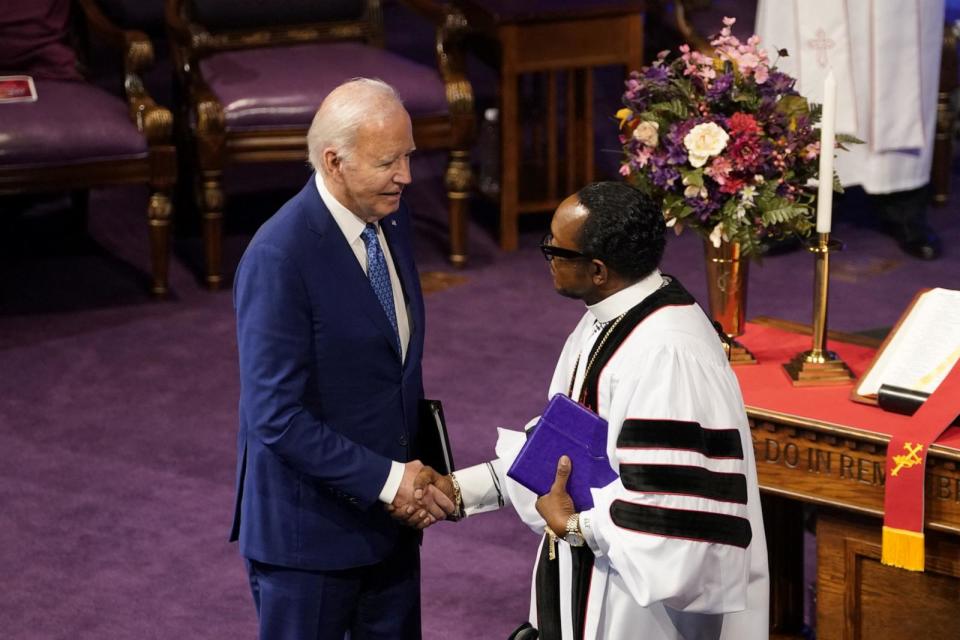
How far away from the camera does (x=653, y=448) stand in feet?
8.65

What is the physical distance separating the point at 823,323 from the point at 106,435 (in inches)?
103

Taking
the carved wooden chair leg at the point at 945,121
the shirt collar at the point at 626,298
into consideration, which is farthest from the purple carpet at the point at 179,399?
the shirt collar at the point at 626,298

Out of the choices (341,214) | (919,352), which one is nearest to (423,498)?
(341,214)

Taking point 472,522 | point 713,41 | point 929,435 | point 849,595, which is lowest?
point 472,522

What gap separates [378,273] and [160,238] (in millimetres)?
3354

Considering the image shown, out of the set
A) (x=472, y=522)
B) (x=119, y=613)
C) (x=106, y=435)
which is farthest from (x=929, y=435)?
(x=106, y=435)

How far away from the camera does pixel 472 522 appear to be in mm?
4688

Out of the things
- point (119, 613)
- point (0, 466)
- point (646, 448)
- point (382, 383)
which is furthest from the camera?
point (0, 466)

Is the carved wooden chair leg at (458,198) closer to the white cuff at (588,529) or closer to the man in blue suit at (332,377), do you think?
the man in blue suit at (332,377)

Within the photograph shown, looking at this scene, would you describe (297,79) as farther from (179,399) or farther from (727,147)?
(727,147)

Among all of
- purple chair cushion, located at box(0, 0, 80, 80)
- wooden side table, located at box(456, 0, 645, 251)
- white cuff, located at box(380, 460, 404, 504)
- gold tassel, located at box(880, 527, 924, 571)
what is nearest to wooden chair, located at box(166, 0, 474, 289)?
wooden side table, located at box(456, 0, 645, 251)

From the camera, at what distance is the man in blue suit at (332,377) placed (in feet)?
9.41

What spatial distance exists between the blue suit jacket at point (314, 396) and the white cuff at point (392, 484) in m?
0.01

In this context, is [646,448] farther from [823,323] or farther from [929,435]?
[823,323]
